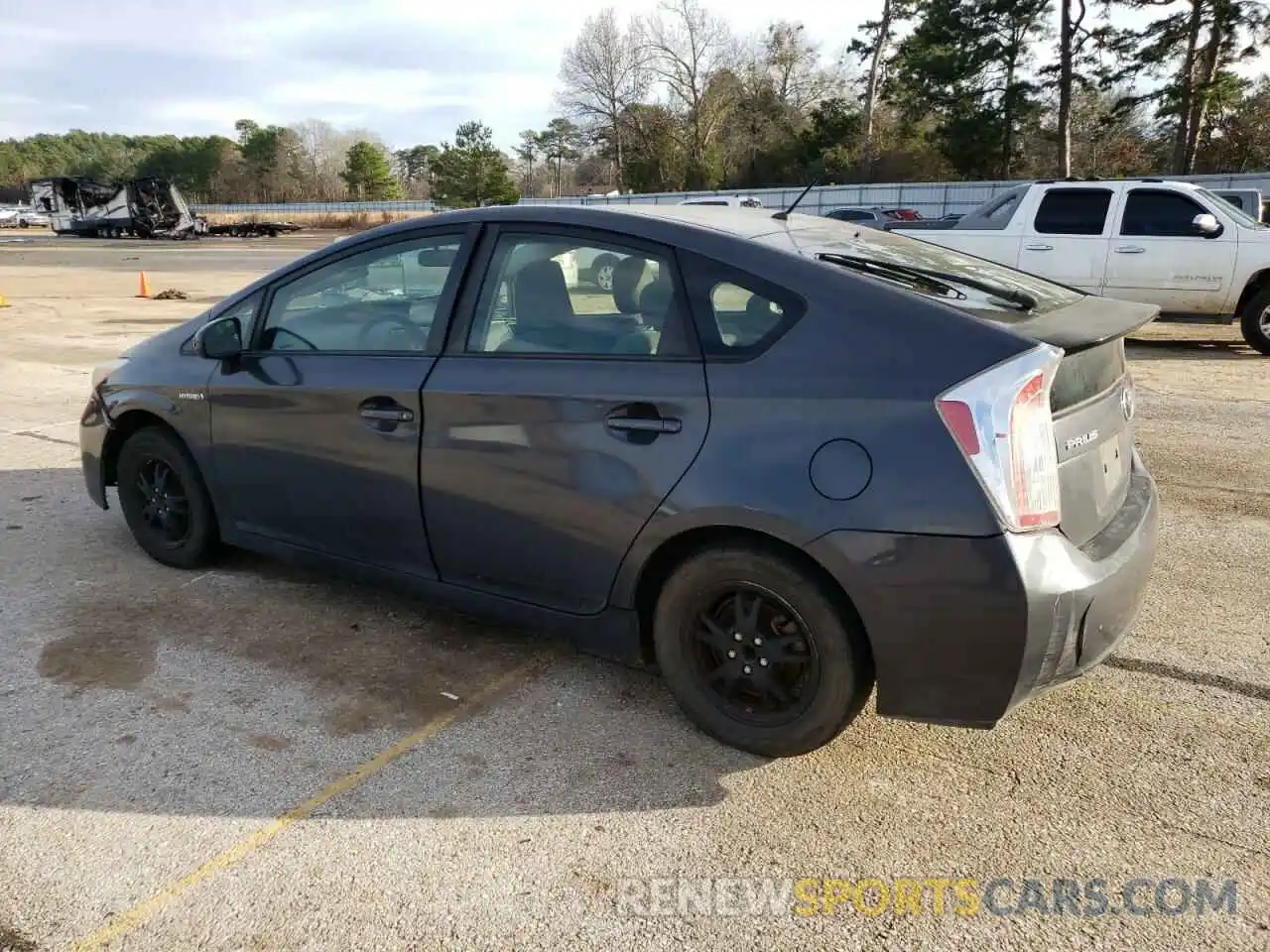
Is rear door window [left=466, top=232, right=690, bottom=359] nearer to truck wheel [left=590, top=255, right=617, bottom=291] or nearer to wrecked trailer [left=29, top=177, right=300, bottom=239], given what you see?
truck wheel [left=590, top=255, right=617, bottom=291]

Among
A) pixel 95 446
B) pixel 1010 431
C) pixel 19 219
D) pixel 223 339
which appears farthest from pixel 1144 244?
pixel 19 219

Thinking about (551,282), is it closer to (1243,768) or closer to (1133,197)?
(1243,768)

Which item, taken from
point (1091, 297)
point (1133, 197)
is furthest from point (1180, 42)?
point (1091, 297)

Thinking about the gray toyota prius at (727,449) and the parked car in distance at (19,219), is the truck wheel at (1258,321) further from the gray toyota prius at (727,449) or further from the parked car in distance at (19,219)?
the parked car in distance at (19,219)

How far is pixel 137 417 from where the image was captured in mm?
4520

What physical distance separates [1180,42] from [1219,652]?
39113 mm

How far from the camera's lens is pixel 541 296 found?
334 centimetres

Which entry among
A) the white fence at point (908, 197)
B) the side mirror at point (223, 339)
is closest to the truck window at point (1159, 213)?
the side mirror at point (223, 339)

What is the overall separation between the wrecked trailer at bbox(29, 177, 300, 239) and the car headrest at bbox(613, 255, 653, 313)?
53165 mm

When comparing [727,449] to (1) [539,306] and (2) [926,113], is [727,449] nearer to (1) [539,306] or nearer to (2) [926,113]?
(1) [539,306]

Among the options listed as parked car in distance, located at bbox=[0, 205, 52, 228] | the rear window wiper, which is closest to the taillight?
the rear window wiper

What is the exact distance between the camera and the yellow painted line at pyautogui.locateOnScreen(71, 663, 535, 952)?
2.34 meters

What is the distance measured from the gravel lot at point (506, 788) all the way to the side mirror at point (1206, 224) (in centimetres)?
801

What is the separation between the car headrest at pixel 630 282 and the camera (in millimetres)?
3080
